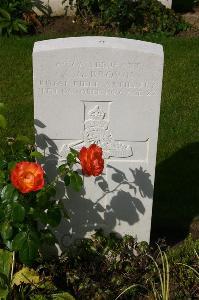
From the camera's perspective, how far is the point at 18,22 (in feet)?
26.2

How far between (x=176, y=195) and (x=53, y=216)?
5.57ft

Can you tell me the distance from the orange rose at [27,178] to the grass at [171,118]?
4.69 feet

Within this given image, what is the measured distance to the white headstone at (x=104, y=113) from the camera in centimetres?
372

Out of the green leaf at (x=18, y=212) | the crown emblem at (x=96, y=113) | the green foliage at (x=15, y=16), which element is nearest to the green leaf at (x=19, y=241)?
the green leaf at (x=18, y=212)

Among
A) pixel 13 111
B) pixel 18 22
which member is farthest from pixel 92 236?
pixel 18 22

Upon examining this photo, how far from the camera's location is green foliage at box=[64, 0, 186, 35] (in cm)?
813

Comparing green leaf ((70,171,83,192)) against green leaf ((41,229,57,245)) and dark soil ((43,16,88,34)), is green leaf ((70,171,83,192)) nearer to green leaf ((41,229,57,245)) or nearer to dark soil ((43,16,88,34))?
green leaf ((41,229,57,245))

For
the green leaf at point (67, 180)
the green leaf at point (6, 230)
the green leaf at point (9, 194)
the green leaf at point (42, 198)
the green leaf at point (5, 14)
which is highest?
the green leaf at point (5, 14)

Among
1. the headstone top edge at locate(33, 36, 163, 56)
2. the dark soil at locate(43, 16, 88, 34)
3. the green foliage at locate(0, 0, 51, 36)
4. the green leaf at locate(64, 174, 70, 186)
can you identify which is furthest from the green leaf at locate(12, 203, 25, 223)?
the dark soil at locate(43, 16, 88, 34)

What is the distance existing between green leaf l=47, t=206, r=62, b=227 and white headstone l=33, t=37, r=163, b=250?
342 mm

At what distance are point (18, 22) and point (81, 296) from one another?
4.80 metres

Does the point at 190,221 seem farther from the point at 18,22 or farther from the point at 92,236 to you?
the point at 18,22

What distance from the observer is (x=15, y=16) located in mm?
8117

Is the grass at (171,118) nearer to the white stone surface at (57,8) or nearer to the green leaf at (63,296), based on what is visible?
the white stone surface at (57,8)
